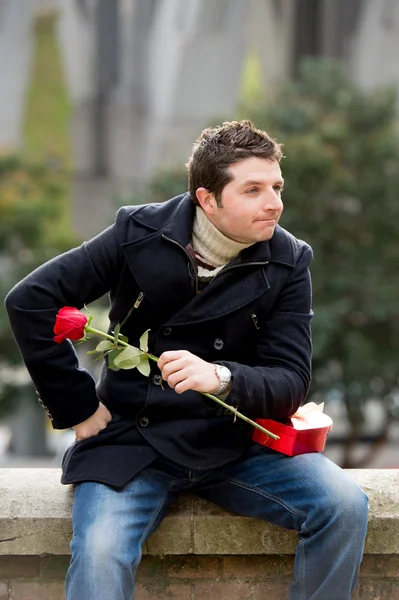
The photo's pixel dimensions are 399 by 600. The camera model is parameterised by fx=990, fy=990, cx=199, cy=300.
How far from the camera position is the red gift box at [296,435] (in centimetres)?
300

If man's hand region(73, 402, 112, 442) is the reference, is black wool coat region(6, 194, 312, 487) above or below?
above

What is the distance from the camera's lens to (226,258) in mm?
3020

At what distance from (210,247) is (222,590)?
3.68 ft

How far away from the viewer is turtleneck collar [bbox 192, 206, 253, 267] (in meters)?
2.98

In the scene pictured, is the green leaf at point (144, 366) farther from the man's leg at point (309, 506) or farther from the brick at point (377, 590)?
the brick at point (377, 590)

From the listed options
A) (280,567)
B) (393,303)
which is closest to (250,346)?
(280,567)

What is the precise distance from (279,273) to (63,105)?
53.9ft

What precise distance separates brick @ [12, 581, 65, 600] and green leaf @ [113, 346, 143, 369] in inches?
33.6

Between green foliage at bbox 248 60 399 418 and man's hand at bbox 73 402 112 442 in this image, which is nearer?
man's hand at bbox 73 402 112 442

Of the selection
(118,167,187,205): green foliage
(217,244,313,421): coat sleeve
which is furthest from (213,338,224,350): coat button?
(118,167,187,205): green foliage

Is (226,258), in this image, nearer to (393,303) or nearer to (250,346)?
(250,346)

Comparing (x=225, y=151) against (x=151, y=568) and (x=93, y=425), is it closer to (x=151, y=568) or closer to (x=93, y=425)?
(x=93, y=425)

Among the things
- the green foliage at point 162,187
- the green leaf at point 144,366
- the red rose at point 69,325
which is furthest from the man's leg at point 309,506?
the green foliage at point 162,187

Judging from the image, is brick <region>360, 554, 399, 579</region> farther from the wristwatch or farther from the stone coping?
the wristwatch
